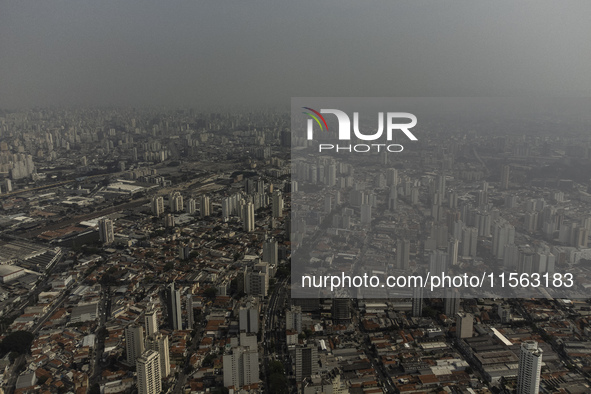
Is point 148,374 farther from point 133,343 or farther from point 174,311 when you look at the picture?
point 174,311

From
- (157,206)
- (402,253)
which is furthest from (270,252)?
(157,206)

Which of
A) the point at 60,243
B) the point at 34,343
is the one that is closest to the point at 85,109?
the point at 60,243

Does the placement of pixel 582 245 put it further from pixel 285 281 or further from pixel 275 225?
pixel 275 225

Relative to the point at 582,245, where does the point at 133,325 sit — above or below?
below

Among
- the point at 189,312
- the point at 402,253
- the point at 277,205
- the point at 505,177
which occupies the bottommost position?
the point at 189,312

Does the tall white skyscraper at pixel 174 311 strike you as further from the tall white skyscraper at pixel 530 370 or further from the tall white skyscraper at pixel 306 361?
the tall white skyscraper at pixel 530 370

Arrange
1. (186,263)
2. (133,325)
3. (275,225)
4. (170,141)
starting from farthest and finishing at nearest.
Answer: (170,141) < (275,225) < (186,263) < (133,325)

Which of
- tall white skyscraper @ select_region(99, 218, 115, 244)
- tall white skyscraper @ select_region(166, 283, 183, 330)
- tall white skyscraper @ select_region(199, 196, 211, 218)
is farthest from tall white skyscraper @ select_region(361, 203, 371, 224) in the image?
tall white skyscraper @ select_region(199, 196, 211, 218)
